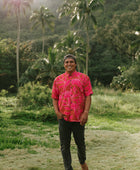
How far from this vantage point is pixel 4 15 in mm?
53688

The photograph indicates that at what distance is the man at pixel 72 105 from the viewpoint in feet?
9.96

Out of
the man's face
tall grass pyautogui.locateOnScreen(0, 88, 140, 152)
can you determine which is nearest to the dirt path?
tall grass pyautogui.locateOnScreen(0, 88, 140, 152)

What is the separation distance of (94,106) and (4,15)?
47.6 metres

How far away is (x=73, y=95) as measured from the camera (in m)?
3.04

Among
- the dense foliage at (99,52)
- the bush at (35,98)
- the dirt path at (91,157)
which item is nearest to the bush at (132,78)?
the dense foliage at (99,52)

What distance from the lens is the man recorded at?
3035mm

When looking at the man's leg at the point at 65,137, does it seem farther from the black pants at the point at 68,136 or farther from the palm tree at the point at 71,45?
the palm tree at the point at 71,45

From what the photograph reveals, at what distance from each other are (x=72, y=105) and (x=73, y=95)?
0.14m

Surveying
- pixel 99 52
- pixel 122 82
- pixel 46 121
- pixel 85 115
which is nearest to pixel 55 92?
pixel 85 115

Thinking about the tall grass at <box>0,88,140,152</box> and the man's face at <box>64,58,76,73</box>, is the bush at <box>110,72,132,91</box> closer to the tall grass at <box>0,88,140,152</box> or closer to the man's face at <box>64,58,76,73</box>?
the tall grass at <box>0,88,140,152</box>

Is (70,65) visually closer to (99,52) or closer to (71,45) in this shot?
(71,45)

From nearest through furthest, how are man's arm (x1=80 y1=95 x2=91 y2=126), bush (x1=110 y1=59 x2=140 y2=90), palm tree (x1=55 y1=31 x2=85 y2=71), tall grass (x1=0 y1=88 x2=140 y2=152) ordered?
man's arm (x1=80 y1=95 x2=91 y2=126), tall grass (x1=0 y1=88 x2=140 y2=152), bush (x1=110 y1=59 x2=140 y2=90), palm tree (x1=55 y1=31 x2=85 y2=71)

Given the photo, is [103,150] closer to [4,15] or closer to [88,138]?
[88,138]

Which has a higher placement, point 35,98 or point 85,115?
point 85,115
